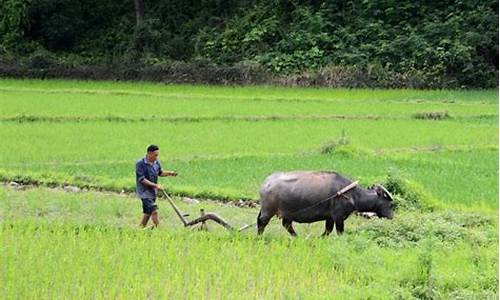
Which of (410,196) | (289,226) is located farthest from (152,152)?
(410,196)

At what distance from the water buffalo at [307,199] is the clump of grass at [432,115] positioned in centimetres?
911

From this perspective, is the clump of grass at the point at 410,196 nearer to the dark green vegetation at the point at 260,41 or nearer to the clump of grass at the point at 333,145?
the clump of grass at the point at 333,145

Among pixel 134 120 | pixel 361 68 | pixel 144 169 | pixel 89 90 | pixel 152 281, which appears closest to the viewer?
pixel 152 281

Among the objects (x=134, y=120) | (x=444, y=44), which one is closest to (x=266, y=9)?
(x=444, y=44)

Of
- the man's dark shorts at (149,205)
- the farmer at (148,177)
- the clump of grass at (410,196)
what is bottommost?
the clump of grass at (410,196)

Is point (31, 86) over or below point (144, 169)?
below

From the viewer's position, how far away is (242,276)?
6.65 metres

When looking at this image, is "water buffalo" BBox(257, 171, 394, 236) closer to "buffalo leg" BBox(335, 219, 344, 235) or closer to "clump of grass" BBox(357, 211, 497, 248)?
"buffalo leg" BBox(335, 219, 344, 235)

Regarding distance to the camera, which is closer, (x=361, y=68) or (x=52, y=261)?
(x=52, y=261)

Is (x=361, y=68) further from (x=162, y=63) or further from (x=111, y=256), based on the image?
(x=111, y=256)

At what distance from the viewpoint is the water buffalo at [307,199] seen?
8.17m

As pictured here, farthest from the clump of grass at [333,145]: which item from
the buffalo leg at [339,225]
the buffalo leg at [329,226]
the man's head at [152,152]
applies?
the man's head at [152,152]

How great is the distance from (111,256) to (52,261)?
0.48m

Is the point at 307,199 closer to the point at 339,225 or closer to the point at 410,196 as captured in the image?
the point at 339,225
